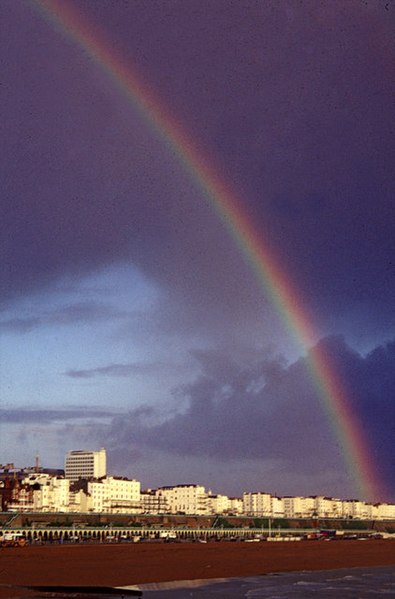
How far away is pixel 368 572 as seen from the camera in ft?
204

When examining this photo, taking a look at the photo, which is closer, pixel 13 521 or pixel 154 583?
pixel 154 583

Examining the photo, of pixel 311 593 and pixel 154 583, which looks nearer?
pixel 311 593

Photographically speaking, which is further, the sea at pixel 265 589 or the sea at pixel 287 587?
the sea at pixel 287 587

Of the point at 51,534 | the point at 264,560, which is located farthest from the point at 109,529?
the point at 264,560

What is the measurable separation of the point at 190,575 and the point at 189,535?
14779 cm

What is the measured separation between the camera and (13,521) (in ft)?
630

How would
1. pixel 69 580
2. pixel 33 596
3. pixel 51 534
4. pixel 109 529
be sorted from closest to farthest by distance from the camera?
pixel 33 596 < pixel 69 580 < pixel 51 534 < pixel 109 529

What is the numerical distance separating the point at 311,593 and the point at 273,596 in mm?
2883

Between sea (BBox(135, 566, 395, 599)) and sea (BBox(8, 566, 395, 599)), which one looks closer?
Result: sea (BBox(8, 566, 395, 599))

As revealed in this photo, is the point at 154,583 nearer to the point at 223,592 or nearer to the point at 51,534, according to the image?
the point at 223,592

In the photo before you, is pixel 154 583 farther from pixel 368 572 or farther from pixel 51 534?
pixel 51 534

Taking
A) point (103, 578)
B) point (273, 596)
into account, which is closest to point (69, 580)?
point (103, 578)

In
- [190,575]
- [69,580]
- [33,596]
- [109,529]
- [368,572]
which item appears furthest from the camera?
[109,529]

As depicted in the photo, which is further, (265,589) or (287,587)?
(287,587)
